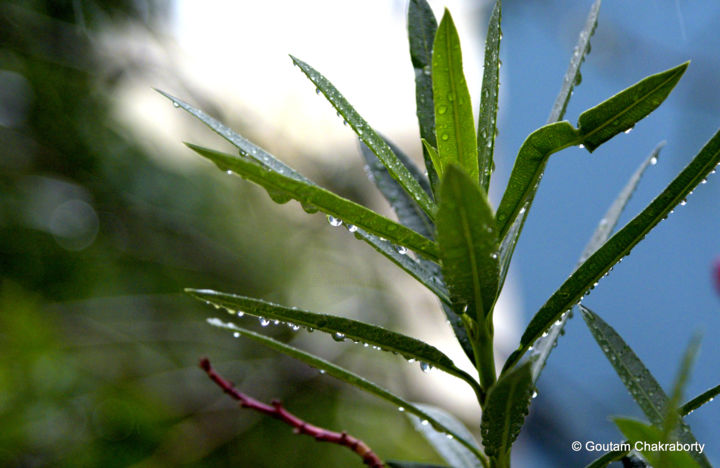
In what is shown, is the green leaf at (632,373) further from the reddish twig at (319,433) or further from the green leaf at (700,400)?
the reddish twig at (319,433)

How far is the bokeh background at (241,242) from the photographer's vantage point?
1.32 m

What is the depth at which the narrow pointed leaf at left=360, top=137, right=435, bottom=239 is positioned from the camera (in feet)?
1.42

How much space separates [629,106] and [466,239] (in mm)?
97

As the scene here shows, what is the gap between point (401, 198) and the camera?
1.46 ft

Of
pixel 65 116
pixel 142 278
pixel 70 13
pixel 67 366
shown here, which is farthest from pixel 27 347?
pixel 70 13

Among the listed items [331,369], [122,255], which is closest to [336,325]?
[331,369]

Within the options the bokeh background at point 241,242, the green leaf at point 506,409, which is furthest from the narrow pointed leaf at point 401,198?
the bokeh background at point 241,242

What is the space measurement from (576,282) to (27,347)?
93cm

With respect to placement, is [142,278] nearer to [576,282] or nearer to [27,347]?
[27,347]

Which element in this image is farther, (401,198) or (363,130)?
(401,198)

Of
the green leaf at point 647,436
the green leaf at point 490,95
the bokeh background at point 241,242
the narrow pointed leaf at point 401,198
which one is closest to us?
the green leaf at point 647,436

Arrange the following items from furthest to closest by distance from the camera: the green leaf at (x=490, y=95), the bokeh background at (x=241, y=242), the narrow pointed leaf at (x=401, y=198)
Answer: the bokeh background at (x=241, y=242), the narrow pointed leaf at (x=401, y=198), the green leaf at (x=490, y=95)

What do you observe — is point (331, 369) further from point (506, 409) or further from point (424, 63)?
point (424, 63)

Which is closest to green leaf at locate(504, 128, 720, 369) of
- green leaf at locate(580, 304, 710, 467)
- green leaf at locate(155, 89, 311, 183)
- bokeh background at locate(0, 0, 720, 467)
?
green leaf at locate(580, 304, 710, 467)
